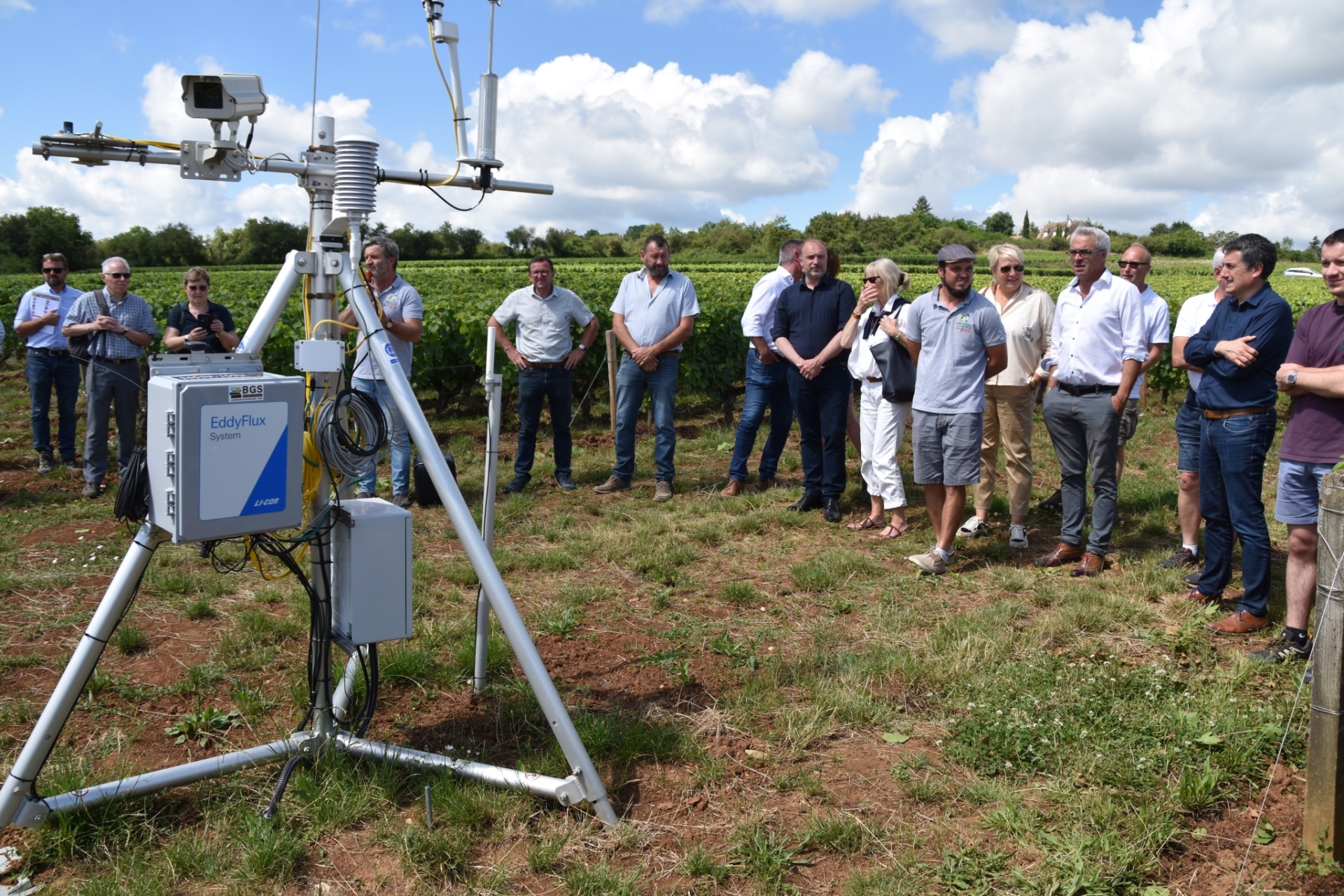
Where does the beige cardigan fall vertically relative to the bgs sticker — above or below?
above

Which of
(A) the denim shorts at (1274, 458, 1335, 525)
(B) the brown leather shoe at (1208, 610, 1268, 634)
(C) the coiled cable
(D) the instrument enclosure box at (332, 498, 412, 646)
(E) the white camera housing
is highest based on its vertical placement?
(E) the white camera housing

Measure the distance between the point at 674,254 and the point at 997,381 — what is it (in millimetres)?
62002

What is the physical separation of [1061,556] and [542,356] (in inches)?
183

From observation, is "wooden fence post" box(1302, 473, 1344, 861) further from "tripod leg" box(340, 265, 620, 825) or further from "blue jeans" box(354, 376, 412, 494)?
"blue jeans" box(354, 376, 412, 494)

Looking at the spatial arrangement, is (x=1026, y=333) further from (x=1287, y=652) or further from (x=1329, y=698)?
(x=1329, y=698)

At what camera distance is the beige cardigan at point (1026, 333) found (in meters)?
7.06

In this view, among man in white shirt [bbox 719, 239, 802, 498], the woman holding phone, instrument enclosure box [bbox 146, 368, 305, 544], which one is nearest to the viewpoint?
instrument enclosure box [bbox 146, 368, 305, 544]

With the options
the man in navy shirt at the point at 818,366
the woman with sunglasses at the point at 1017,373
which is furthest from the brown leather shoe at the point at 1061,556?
the man in navy shirt at the point at 818,366

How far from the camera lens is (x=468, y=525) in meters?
3.31

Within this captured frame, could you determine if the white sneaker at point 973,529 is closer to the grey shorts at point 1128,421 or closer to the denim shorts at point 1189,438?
the grey shorts at point 1128,421

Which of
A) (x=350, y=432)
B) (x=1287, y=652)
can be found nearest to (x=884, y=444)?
(x=1287, y=652)

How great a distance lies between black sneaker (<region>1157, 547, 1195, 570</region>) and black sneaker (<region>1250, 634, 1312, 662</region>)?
5.00ft

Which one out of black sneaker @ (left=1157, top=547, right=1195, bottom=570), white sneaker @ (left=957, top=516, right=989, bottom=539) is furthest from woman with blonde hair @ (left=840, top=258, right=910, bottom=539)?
black sneaker @ (left=1157, top=547, right=1195, bottom=570)

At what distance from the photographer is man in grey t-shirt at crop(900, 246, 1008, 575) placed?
618 centimetres
